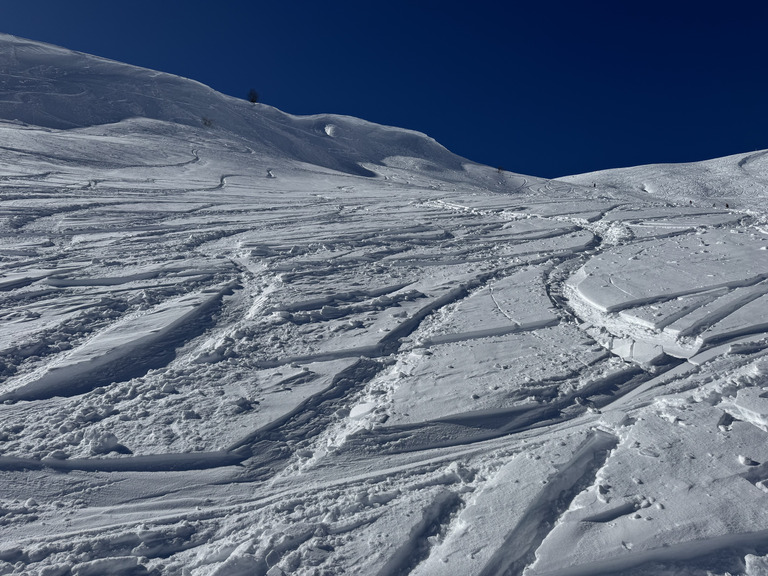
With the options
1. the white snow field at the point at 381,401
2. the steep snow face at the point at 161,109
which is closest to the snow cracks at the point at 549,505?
the white snow field at the point at 381,401

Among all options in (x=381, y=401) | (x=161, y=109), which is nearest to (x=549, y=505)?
(x=381, y=401)

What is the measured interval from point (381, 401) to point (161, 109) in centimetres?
3034

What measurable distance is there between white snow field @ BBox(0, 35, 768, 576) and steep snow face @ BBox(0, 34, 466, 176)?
18.7 meters

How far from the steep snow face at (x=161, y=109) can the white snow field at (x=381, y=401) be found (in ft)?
61.4

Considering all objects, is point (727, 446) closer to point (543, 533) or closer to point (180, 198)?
point (543, 533)

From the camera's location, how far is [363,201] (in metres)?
13.0

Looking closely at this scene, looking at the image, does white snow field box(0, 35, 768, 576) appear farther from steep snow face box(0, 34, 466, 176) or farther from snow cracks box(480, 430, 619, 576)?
steep snow face box(0, 34, 466, 176)

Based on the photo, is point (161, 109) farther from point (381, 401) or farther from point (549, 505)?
point (549, 505)

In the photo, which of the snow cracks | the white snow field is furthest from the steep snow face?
the snow cracks

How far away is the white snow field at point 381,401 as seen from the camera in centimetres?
247

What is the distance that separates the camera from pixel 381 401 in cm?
369

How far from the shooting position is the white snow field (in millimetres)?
2467

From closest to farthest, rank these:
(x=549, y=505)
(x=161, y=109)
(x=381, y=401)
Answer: (x=549, y=505)
(x=381, y=401)
(x=161, y=109)

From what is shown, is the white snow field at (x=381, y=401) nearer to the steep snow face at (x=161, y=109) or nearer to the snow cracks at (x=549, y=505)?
the snow cracks at (x=549, y=505)
